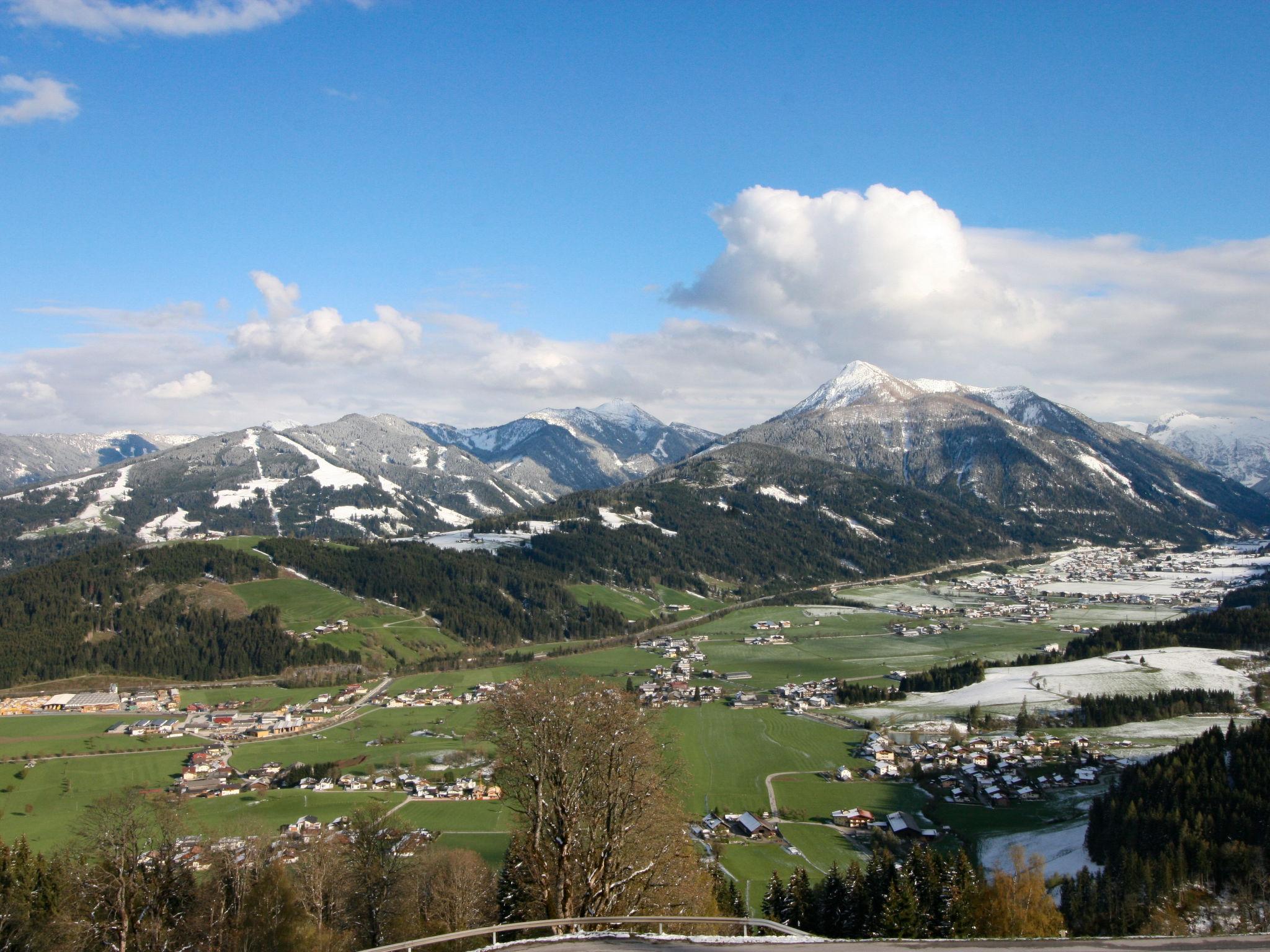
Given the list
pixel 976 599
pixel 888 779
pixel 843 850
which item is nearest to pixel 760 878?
pixel 843 850

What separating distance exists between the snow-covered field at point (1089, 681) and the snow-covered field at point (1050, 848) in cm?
3018

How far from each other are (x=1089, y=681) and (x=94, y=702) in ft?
345

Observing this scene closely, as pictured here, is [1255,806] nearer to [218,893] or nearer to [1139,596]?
[218,893]

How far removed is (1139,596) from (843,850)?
129 m

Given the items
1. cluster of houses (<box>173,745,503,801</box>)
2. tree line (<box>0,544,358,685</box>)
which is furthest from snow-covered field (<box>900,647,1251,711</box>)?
tree line (<box>0,544,358,685</box>)

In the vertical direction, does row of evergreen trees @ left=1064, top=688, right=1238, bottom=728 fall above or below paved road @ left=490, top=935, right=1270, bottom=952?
below

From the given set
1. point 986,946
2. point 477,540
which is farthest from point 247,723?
point 477,540

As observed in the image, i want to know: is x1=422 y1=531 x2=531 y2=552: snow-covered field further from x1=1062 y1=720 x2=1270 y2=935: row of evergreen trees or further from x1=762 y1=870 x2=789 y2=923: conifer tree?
x1=762 y1=870 x2=789 y2=923: conifer tree

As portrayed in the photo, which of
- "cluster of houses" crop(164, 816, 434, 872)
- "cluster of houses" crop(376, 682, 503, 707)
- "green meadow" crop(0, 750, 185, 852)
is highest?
"cluster of houses" crop(164, 816, 434, 872)

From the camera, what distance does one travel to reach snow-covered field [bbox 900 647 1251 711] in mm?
76938

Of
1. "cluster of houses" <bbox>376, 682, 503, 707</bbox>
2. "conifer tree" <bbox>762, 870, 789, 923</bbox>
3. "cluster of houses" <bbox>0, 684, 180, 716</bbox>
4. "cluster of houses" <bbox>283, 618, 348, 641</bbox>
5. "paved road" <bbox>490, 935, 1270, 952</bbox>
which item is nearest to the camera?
"paved road" <bbox>490, 935, 1270, 952</bbox>

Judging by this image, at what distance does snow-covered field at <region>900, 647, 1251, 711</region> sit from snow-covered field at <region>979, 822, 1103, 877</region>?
30.2 m

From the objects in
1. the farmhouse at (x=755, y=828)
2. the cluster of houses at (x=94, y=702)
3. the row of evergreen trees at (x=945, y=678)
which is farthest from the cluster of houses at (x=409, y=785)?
the row of evergreen trees at (x=945, y=678)

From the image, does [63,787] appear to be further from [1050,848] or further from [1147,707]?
[1147,707]
